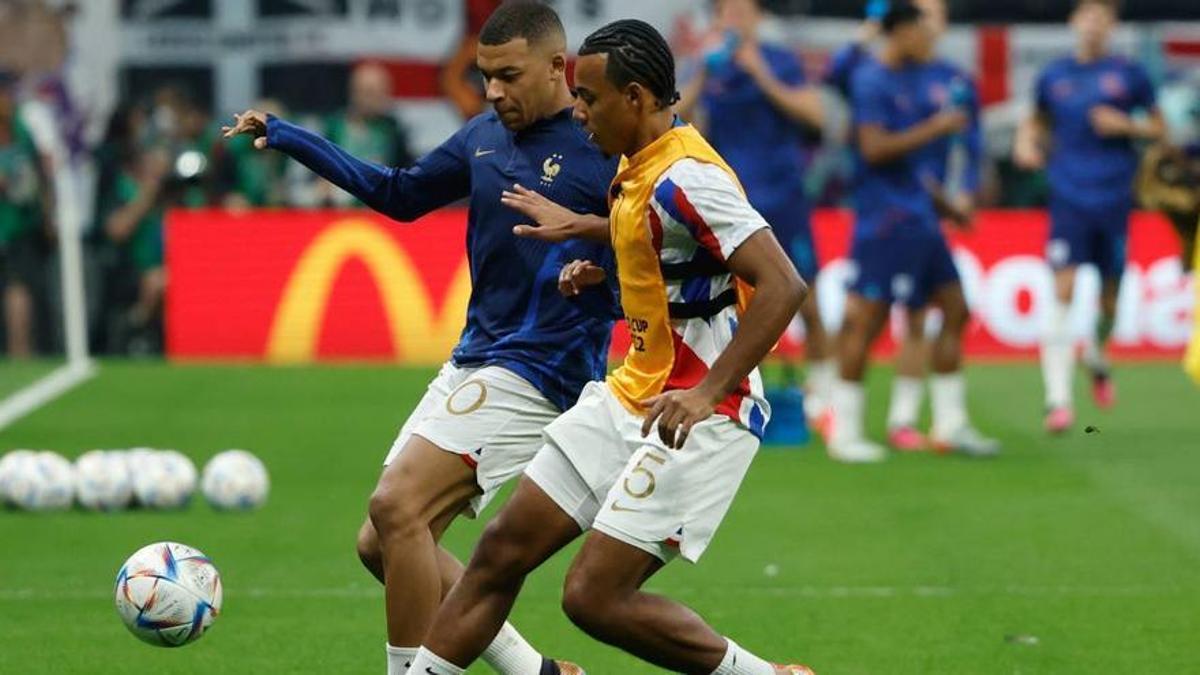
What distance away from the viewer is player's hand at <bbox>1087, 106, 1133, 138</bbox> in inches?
658

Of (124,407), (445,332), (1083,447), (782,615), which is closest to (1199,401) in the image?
(1083,447)

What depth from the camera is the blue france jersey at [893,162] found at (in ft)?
50.2

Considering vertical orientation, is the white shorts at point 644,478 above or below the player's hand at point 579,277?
below

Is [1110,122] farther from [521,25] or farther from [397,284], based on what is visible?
[521,25]

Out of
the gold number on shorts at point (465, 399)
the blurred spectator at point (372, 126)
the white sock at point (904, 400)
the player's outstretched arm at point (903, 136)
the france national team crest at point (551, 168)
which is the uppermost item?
the france national team crest at point (551, 168)

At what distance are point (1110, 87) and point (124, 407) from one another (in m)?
7.61

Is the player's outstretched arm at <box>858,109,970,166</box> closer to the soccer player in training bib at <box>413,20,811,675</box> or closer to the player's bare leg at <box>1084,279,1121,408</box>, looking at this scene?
the player's bare leg at <box>1084,279,1121,408</box>

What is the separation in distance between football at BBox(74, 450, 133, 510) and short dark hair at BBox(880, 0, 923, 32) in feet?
18.3

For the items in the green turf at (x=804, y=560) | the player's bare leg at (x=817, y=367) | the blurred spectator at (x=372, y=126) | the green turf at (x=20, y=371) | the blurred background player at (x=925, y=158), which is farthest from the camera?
the blurred spectator at (x=372, y=126)

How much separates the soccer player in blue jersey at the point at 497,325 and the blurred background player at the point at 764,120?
25.8ft

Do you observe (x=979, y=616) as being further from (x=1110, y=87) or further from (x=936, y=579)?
(x=1110, y=87)

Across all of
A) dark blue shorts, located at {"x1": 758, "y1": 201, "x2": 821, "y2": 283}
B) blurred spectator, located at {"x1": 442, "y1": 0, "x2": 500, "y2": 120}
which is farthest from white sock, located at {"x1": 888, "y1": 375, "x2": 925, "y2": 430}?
blurred spectator, located at {"x1": 442, "y1": 0, "x2": 500, "y2": 120}

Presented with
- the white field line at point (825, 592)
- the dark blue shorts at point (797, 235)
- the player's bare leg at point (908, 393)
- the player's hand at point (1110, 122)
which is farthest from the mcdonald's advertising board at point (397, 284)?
the white field line at point (825, 592)

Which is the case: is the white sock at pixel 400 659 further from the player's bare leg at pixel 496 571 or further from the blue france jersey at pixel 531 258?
the blue france jersey at pixel 531 258
